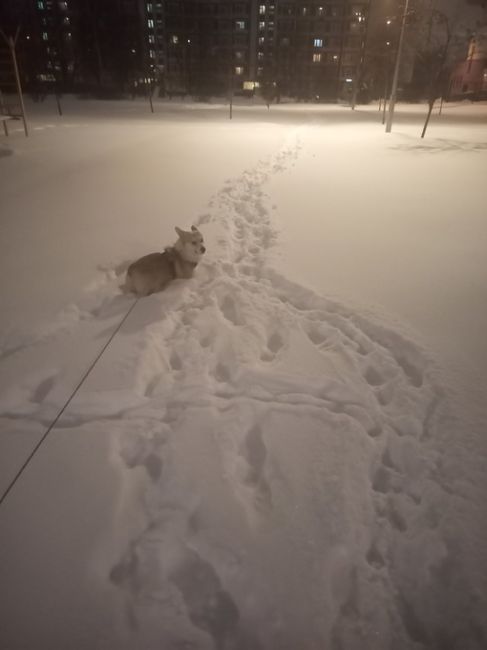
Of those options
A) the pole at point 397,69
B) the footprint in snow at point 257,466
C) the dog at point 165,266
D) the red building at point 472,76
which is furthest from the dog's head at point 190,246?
the red building at point 472,76

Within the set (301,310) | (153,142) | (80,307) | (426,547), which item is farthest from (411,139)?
(426,547)

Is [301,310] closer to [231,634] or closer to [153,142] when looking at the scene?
[231,634]

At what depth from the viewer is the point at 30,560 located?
185cm

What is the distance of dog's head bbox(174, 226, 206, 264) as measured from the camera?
14.4 ft

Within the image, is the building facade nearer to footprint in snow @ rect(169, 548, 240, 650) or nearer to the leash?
the leash

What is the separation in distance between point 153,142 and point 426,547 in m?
14.9

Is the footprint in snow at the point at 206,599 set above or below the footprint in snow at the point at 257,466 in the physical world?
below

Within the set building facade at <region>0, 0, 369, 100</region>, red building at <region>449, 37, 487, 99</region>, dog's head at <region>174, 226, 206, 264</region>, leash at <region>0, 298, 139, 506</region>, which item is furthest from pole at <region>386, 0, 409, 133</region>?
red building at <region>449, 37, 487, 99</region>

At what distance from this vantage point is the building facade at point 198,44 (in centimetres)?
4509

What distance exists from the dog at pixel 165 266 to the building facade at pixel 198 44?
1870 inches

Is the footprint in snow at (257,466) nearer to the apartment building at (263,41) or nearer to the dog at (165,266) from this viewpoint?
the dog at (165,266)

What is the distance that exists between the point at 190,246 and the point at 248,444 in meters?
2.73

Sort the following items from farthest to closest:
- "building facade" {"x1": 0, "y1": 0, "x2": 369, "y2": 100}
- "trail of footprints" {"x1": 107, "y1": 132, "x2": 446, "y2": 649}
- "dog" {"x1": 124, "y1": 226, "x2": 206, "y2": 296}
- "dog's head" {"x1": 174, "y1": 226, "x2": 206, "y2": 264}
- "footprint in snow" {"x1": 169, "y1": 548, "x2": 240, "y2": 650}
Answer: "building facade" {"x1": 0, "y1": 0, "x2": 369, "y2": 100} → "dog's head" {"x1": 174, "y1": 226, "x2": 206, "y2": 264} → "dog" {"x1": 124, "y1": 226, "x2": 206, "y2": 296} → "trail of footprints" {"x1": 107, "y1": 132, "x2": 446, "y2": 649} → "footprint in snow" {"x1": 169, "y1": 548, "x2": 240, "y2": 650}

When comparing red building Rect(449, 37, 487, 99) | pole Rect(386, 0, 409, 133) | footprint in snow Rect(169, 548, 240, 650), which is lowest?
footprint in snow Rect(169, 548, 240, 650)
